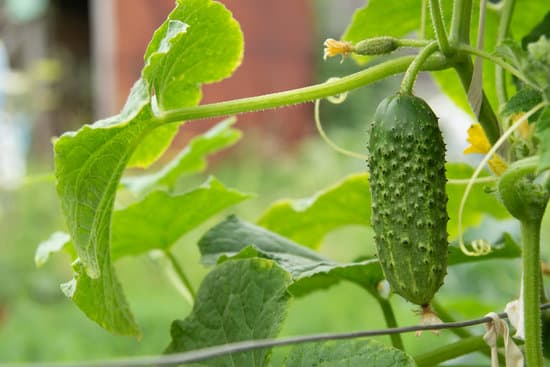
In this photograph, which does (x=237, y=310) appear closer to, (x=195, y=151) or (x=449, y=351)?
(x=449, y=351)

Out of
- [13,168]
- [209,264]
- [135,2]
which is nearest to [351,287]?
[13,168]

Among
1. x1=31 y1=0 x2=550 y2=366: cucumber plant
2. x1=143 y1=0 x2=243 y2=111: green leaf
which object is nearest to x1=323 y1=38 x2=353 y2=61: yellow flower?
x1=31 y1=0 x2=550 y2=366: cucumber plant

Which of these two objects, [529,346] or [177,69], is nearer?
[529,346]

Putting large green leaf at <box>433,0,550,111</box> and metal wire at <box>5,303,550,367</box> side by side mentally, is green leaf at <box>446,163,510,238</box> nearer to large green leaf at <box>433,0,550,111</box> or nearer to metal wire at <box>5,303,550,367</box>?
large green leaf at <box>433,0,550,111</box>

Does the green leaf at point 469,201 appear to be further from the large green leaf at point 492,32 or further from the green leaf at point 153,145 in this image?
the green leaf at point 153,145

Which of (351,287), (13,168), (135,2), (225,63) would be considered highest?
(225,63)

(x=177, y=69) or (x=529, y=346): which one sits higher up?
(x=177, y=69)

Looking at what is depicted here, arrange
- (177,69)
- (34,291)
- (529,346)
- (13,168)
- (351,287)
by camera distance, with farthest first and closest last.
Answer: (13,168), (34,291), (351,287), (177,69), (529,346)

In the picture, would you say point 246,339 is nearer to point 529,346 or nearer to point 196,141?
point 529,346
